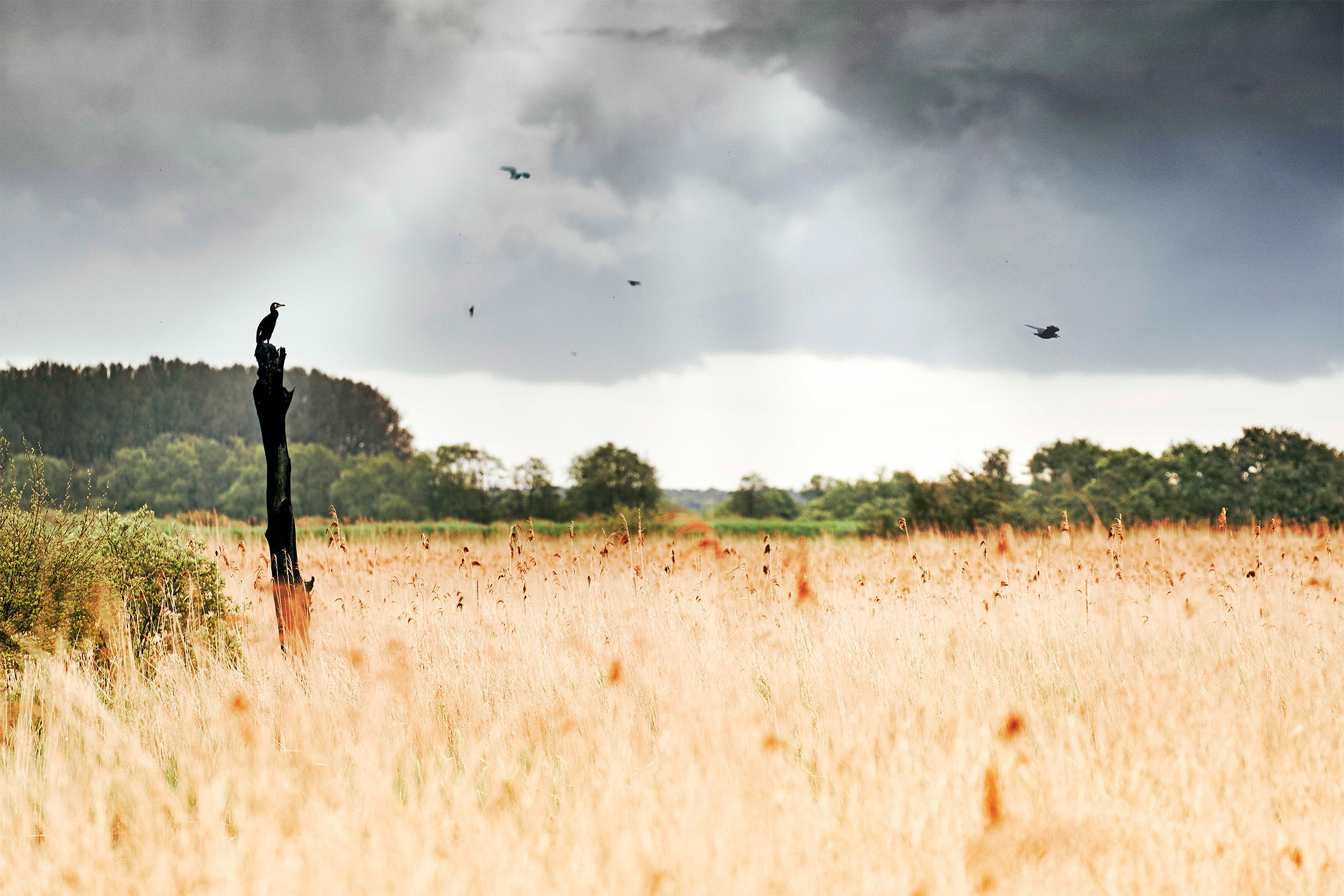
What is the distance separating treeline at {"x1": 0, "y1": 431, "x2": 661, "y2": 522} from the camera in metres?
28.6

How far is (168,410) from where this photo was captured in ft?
164

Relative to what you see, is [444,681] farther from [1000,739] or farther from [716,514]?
[716,514]

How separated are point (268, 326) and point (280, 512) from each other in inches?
59.2

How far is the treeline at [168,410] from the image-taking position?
49.5m

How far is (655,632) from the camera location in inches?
225

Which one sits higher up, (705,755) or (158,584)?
(158,584)

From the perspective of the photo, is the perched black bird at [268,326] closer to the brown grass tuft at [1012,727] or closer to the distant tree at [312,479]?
the brown grass tuft at [1012,727]

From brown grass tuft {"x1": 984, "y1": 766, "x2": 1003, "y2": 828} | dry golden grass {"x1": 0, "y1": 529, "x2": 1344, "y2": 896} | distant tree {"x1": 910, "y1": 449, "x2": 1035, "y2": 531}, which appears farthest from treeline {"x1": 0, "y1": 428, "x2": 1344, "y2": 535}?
brown grass tuft {"x1": 984, "y1": 766, "x2": 1003, "y2": 828}

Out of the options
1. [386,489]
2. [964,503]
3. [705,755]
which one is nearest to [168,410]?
[386,489]

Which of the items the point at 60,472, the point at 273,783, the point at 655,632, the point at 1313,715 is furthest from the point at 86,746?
the point at 60,472

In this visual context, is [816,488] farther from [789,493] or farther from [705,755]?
[705,755]

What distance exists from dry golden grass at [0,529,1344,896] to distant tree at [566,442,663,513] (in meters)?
21.3

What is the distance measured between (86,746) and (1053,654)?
20.0ft

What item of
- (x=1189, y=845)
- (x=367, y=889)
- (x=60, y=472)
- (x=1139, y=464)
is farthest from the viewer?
(x=60, y=472)
